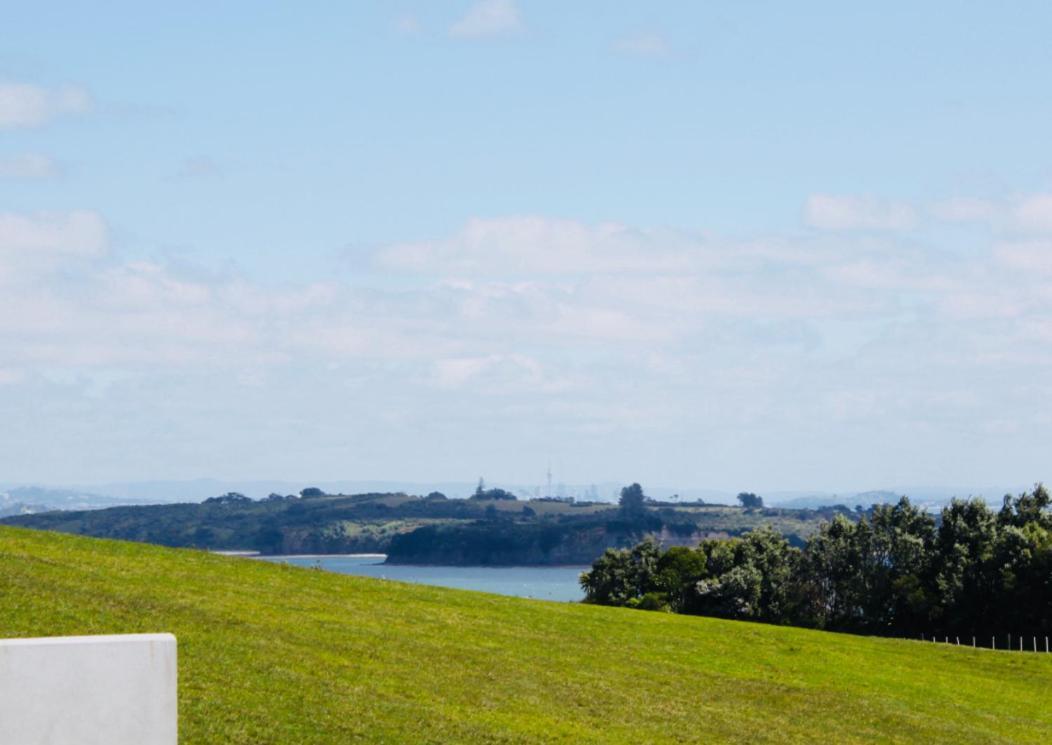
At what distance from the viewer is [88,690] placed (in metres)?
14.8

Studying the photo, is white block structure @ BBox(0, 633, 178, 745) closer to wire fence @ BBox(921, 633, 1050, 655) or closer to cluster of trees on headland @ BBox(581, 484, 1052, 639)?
wire fence @ BBox(921, 633, 1050, 655)

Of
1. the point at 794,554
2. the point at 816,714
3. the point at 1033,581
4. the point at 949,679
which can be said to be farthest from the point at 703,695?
the point at 794,554

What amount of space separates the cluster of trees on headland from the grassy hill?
43.9 m

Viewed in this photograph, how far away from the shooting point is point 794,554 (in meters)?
122

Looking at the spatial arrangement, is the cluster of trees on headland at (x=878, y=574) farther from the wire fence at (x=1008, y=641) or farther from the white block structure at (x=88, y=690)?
the white block structure at (x=88, y=690)

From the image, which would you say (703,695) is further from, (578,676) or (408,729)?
(408,729)

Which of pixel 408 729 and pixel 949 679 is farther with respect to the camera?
pixel 949 679

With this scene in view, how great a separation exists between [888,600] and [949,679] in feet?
198

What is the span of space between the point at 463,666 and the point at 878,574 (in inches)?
3269

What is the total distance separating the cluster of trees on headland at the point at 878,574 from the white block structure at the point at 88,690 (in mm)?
89064

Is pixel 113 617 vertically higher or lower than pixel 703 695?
higher

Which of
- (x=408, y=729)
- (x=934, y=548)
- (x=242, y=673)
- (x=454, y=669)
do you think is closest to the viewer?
(x=408, y=729)

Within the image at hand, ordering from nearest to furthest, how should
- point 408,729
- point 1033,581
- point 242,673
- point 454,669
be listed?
point 408,729 < point 242,673 < point 454,669 < point 1033,581

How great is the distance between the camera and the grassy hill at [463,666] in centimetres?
2903
